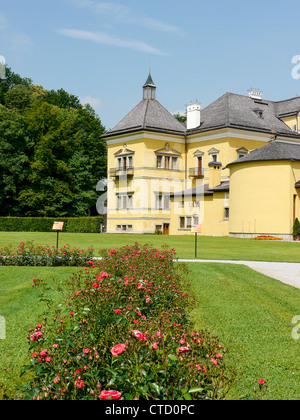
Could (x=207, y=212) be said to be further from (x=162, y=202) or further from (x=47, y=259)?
(x=47, y=259)

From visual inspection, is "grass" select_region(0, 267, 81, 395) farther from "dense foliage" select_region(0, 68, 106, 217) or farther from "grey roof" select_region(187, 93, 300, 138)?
"dense foliage" select_region(0, 68, 106, 217)

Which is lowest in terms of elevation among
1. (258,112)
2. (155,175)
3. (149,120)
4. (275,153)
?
(155,175)

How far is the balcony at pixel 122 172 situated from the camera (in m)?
53.5

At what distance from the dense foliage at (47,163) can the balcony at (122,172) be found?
5290mm

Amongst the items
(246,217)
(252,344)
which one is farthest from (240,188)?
(252,344)

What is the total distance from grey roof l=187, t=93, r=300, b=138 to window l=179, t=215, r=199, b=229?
33.3 feet

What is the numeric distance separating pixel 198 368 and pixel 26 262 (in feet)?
41.0

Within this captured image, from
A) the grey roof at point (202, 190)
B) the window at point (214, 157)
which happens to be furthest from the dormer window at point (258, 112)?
the grey roof at point (202, 190)

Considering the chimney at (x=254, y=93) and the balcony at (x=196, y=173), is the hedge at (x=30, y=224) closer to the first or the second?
the balcony at (x=196, y=173)

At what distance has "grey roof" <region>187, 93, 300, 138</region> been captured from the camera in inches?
2060

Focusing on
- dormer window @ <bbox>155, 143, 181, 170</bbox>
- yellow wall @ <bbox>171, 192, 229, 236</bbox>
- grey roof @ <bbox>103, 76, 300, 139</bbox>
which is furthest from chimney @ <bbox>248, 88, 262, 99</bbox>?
yellow wall @ <bbox>171, 192, 229, 236</bbox>

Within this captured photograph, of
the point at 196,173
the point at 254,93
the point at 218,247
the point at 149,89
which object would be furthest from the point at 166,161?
the point at 218,247

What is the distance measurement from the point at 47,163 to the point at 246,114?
2299 centimetres

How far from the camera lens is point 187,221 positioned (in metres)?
49.4
